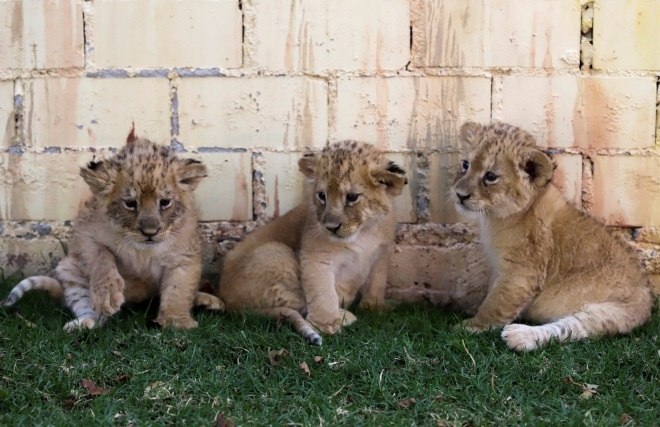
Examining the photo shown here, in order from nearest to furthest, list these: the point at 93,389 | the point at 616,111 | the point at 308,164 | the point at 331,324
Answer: the point at 93,389 < the point at 331,324 < the point at 308,164 < the point at 616,111

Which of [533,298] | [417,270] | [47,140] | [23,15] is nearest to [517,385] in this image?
[533,298]

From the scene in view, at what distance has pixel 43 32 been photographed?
6.37m

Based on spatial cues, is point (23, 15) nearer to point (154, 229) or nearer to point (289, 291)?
point (154, 229)

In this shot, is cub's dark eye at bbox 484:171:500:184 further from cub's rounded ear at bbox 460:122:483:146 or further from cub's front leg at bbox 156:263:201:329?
cub's front leg at bbox 156:263:201:329

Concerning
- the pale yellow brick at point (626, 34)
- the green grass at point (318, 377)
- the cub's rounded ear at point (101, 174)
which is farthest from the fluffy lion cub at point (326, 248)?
the pale yellow brick at point (626, 34)

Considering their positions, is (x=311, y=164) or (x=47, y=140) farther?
(x=47, y=140)

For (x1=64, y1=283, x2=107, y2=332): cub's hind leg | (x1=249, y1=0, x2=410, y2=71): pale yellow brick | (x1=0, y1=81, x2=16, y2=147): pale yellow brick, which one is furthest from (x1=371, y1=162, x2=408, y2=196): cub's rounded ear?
(x1=0, y1=81, x2=16, y2=147): pale yellow brick

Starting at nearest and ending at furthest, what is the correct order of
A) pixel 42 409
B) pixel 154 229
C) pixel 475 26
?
pixel 42 409 < pixel 154 229 < pixel 475 26

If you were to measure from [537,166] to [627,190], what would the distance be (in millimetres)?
1003

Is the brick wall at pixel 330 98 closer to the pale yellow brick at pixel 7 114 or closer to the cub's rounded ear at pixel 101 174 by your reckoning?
the pale yellow brick at pixel 7 114

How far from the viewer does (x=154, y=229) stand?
557cm

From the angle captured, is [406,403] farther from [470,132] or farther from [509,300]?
[470,132]

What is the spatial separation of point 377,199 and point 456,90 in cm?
106

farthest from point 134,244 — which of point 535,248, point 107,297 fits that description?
point 535,248
